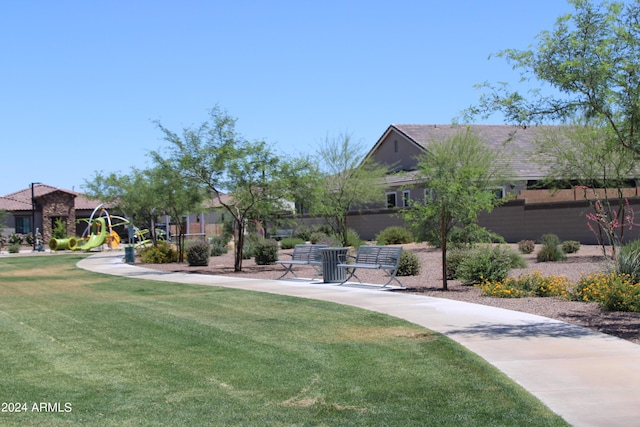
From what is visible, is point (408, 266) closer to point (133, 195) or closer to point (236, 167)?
point (236, 167)

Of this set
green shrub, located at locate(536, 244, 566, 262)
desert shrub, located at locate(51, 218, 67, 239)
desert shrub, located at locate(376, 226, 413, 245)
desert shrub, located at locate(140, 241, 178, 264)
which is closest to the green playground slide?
desert shrub, located at locate(51, 218, 67, 239)

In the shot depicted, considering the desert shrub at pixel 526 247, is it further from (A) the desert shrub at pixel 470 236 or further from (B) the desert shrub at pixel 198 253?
(B) the desert shrub at pixel 198 253

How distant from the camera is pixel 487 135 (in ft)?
147

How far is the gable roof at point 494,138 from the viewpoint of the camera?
40250 mm

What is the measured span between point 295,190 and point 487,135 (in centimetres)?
2171

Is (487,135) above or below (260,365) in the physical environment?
above

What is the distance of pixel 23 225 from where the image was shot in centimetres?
6738

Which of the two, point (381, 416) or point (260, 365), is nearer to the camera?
point (381, 416)

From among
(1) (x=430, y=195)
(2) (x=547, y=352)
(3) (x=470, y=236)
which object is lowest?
(2) (x=547, y=352)

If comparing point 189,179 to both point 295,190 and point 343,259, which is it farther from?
point 343,259

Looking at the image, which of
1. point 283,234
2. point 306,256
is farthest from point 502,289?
point 283,234

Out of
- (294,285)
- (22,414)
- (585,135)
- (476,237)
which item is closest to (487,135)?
(585,135)

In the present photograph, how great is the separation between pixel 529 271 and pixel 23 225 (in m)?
55.5

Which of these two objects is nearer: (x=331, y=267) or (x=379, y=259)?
(x=379, y=259)
